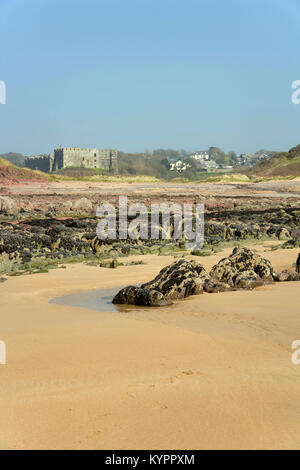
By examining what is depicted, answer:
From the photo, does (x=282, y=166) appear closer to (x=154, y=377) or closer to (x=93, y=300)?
(x=93, y=300)

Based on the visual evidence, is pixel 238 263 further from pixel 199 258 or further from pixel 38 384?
pixel 38 384

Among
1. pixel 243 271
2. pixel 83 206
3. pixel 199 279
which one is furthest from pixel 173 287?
pixel 83 206

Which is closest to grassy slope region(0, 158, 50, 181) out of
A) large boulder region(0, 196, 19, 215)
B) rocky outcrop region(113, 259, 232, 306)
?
large boulder region(0, 196, 19, 215)

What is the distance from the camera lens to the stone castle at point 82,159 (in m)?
110

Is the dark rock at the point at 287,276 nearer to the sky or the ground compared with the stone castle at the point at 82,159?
nearer to the ground

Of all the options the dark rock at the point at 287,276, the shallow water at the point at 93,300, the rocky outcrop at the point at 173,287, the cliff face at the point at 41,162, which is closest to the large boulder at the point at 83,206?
the shallow water at the point at 93,300

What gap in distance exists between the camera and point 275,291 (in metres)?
9.90

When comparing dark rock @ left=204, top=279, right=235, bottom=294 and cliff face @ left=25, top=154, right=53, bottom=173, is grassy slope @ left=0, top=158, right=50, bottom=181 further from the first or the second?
dark rock @ left=204, top=279, right=235, bottom=294

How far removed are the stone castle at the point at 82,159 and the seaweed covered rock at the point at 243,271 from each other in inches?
3855

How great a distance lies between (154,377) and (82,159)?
4318 inches

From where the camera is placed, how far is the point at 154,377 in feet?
17.7

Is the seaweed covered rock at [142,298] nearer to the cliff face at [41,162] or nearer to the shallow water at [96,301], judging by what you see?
the shallow water at [96,301]

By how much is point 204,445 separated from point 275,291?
6.11m
